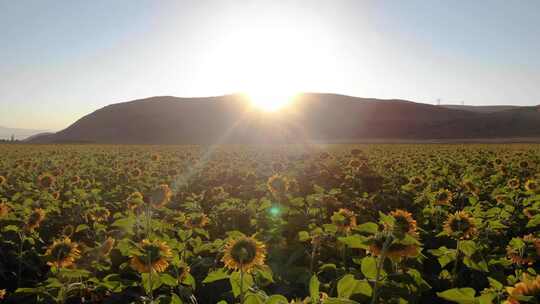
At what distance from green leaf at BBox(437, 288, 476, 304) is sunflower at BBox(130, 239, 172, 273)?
6.00 feet

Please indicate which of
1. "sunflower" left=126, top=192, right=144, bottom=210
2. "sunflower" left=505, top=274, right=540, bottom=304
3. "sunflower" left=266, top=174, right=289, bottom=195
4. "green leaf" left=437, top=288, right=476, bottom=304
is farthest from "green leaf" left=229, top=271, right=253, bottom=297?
"sunflower" left=266, top=174, right=289, bottom=195

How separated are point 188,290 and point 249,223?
3.32 meters

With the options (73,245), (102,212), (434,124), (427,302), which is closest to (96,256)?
(73,245)

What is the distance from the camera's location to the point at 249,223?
6.07m

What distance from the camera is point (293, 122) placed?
370 ft

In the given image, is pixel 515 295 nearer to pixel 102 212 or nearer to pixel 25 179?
pixel 102 212

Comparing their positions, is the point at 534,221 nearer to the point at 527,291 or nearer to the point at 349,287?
the point at 349,287

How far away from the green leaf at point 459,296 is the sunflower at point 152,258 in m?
1.83

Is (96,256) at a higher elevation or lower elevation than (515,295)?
lower

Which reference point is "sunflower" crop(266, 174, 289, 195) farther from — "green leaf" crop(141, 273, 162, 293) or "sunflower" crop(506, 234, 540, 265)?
"green leaf" crop(141, 273, 162, 293)

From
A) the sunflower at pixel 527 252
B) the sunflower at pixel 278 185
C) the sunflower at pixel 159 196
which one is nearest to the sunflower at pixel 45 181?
the sunflower at pixel 159 196

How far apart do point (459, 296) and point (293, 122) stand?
4381 inches

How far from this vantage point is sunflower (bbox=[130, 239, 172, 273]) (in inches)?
115

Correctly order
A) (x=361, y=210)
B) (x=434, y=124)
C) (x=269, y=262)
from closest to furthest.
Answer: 1. (x=269, y=262)
2. (x=361, y=210)
3. (x=434, y=124)
